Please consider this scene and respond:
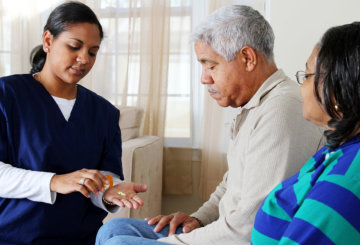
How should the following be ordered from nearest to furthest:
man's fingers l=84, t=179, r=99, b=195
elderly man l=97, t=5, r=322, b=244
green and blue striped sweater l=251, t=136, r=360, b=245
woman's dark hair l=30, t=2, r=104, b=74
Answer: green and blue striped sweater l=251, t=136, r=360, b=245, elderly man l=97, t=5, r=322, b=244, man's fingers l=84, t=179, r=99, b=195, woman's dark hair l=30, t=2, r=104, b=74

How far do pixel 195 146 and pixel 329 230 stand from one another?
240 centimetres

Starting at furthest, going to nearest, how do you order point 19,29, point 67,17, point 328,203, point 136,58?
point 19,29 → point 136,58 → point 67,17 → point 328,203

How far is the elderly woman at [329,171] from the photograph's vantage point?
71 centimetres

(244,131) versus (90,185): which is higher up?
(244,131)

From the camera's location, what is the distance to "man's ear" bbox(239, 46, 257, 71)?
Answer: 4.04ft

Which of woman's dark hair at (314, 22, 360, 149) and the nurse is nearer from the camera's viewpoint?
woman's dark hair at (314, 22, 360, 149)

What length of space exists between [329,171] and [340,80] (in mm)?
181

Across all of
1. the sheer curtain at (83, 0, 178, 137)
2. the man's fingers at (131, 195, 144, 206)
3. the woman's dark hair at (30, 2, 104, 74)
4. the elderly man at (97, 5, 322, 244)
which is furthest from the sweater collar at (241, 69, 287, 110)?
the sheer curtain at (83, 0, 178, 137)

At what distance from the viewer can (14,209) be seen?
1298 mm

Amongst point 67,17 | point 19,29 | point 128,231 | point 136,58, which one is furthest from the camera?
point 19,29

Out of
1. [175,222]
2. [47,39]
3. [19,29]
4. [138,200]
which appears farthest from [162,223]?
[19,29]

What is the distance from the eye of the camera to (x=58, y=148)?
1.34 m

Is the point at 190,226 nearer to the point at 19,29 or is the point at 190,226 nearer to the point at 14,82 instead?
the point at 14,82

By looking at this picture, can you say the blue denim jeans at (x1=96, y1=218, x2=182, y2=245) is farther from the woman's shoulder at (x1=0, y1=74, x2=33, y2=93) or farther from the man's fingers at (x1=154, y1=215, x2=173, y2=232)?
the woman's shoulder at (x1=0, y1=74, x2=33, y2=93)
